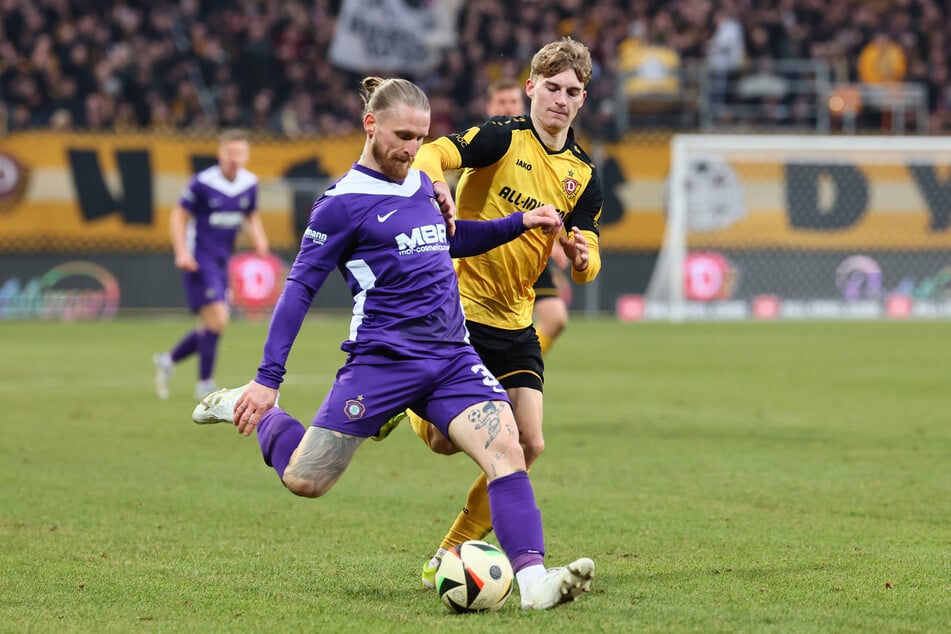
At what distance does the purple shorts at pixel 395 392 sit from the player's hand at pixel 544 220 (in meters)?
0.60

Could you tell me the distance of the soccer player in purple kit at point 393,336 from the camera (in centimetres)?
520

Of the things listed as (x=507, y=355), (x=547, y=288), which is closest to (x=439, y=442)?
(x=507, y=355)

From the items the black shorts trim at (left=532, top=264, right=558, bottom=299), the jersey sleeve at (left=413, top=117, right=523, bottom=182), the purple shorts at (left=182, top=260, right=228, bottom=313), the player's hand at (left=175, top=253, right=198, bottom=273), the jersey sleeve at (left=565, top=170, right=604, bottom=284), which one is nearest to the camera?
the jersey sleeve at (left=413, top=117, right=523, bottom=182)

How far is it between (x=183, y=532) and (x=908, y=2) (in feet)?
86.3

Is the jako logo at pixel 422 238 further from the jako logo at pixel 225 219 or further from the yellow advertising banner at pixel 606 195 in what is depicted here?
the yellow advertising banner at pixel 606 195

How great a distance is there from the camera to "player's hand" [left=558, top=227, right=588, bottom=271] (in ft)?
18.5

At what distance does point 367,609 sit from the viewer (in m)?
5.17

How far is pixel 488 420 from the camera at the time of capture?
5234mm

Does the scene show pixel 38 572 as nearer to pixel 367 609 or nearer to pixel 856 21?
pixel 367 609

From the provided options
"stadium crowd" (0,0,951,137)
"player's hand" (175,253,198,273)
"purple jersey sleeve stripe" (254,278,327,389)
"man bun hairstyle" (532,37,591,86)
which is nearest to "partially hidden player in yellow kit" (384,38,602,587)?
"man bun hairstyle" (532,37,591,86)

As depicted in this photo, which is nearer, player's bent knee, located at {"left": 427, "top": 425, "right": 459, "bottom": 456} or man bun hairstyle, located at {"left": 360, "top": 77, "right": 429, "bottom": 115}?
man bun hairstyle, located at {"left": 360, "top": 77, "right": 429, "bottom": 115}

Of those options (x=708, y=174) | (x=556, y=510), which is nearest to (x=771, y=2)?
(x=708, y=174)

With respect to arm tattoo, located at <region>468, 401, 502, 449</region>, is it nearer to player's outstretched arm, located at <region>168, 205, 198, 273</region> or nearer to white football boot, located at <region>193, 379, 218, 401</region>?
player's outstretched arm, located at <region>168, 205, 198, 273</region>

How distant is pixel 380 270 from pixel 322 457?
2.37ft
